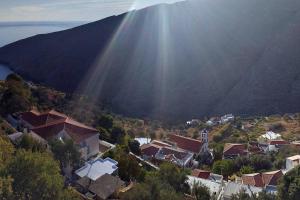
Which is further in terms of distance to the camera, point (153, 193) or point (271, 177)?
point (271, 177)

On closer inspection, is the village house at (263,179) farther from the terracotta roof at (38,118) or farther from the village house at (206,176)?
the terracotta roof at (38,118)

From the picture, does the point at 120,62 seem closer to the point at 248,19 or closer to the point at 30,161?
the point at 248,19

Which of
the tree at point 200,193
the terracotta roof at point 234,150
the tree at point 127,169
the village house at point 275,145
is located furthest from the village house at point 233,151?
the tree at point 200,193

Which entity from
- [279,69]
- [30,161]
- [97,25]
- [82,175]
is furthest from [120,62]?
[30,161]

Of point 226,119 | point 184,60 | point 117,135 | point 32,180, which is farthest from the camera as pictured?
point 184,60

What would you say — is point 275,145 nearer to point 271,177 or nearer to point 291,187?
point 271,177

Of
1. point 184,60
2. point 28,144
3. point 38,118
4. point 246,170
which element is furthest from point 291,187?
point 184,60
